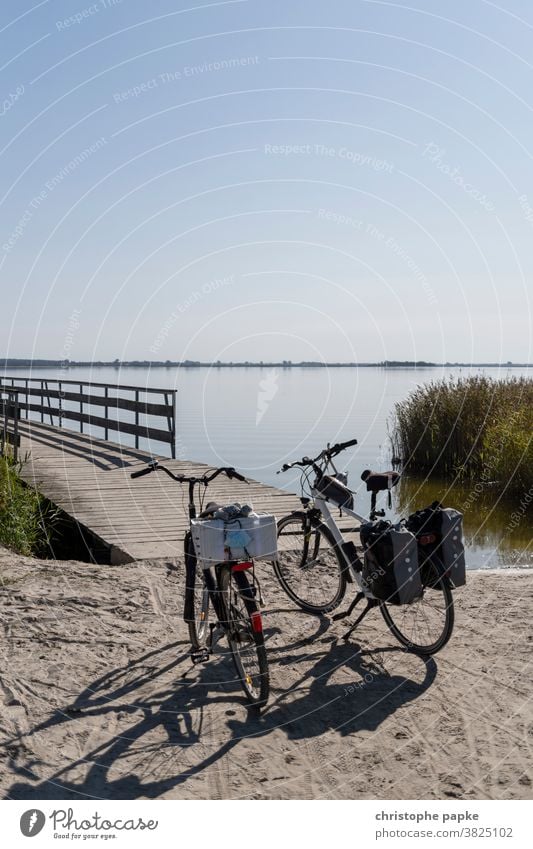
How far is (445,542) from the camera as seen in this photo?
16.4 ft

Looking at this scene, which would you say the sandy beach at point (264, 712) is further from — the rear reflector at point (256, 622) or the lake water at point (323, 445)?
the lake water at point (323, 445)

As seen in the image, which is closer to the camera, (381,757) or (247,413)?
(381,757)

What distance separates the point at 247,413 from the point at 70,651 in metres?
32.8

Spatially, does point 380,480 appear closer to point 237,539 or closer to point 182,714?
point 237,539

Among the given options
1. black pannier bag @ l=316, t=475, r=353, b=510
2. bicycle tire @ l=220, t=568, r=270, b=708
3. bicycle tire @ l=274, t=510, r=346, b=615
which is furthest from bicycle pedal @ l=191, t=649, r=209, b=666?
black pannier bag @ l=316, t=475, r=353, b=510

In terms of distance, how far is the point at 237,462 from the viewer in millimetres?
20703

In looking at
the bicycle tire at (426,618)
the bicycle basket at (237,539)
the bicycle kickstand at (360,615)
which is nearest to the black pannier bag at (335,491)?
the bicycle kickstand at (360,615)

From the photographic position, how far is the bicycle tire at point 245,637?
4.41 m

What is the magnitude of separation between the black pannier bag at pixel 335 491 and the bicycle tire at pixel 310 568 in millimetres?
304

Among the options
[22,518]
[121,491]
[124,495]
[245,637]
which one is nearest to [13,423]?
[121,491]

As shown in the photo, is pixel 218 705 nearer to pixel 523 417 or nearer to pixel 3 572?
pixel 3 572

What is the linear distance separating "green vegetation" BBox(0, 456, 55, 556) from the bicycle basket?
13.8 feet

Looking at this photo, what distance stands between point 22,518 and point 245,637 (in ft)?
16.4
